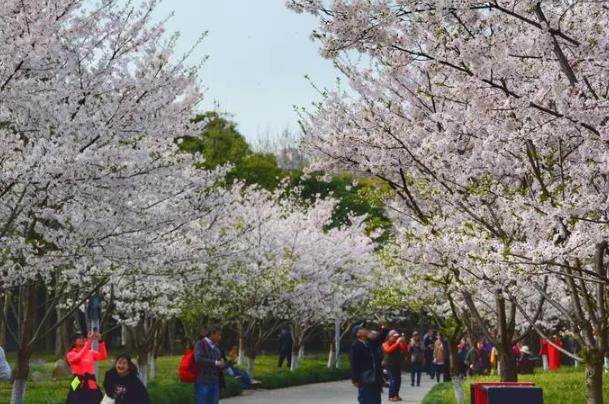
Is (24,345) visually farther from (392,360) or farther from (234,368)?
(392,360)

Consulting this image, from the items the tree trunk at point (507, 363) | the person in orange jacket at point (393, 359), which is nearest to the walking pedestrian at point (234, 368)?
the person in orange jacket at point (393, 359)

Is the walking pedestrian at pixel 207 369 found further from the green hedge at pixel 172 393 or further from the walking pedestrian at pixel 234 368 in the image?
the green hedge at pixel 172 393

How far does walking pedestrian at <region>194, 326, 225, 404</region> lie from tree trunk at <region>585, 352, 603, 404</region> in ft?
17.2

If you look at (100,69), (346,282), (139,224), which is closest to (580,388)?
(139,224)

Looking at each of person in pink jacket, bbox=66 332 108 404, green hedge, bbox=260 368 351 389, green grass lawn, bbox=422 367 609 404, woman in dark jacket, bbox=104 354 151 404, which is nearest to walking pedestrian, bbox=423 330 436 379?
green hedge, bbox=260 368 351 389

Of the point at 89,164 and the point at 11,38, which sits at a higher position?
the point at 11,38

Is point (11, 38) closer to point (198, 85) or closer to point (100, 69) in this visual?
point (100, 69)

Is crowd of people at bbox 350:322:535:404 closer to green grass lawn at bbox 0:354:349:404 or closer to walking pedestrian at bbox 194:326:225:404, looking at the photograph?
walking pedestrian at bbox 194:326:225:404

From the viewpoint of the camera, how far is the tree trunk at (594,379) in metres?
9.92

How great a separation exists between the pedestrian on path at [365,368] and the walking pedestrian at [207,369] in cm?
189

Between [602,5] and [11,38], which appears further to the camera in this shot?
[11,38]

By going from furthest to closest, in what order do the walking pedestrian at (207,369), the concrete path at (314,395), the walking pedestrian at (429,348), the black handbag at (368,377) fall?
1. the walking pedestrian at (429,348)
2. the concrete path at (314,395)
3. the black handbag at (368,377)
4. the walking pedestrian at (207,369)

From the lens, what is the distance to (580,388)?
16.3 metres

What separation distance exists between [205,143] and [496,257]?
133 ft
